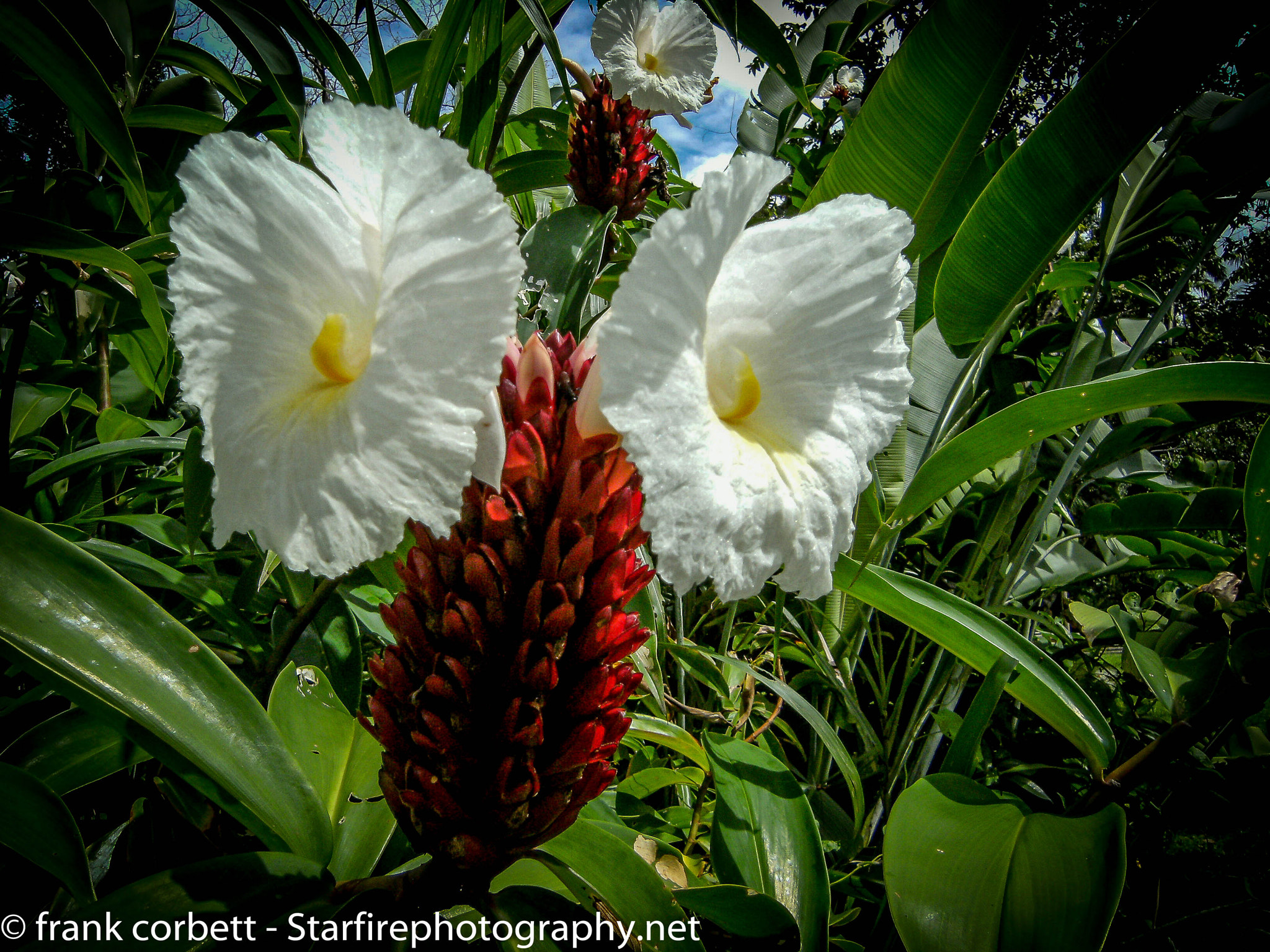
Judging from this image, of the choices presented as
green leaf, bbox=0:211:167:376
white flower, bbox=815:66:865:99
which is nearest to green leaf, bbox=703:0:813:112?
green leaf, bbox=0:211:167:376

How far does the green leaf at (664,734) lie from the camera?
810 mm

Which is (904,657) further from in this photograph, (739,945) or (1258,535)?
(739,945)

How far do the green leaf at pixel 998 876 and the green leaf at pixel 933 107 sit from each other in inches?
31.1

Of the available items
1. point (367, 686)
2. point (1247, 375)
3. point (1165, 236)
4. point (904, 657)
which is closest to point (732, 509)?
point (1247, 375)

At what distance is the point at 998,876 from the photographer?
623 millimetres

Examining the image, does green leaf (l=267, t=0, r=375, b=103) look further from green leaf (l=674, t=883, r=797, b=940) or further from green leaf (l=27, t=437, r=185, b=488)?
green leaf (l=674, t=883, r=797, b=940)

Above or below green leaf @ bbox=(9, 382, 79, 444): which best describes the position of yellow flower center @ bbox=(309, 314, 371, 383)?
above

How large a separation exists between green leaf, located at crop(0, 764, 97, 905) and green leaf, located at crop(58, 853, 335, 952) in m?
0.03

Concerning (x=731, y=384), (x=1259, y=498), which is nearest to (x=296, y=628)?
(x=731, y=384)

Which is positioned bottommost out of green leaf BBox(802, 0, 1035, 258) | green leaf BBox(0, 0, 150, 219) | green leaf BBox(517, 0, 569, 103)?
green leaf BBox(0, 0, 150, 219)

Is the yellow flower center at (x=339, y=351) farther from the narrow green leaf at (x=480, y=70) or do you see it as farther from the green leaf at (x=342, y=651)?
the narrow green leaf at (x=480, y=70)

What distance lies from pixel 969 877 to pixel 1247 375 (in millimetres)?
595

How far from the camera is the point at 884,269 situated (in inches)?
17.1

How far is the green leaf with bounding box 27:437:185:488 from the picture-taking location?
765 millimetres
